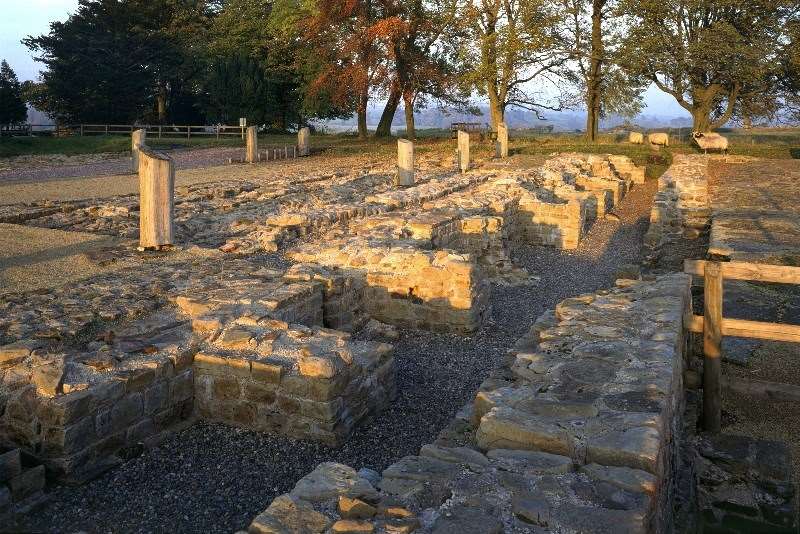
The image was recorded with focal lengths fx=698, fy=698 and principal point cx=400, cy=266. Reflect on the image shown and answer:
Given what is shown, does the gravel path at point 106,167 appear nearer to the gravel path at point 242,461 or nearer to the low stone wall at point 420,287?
the low stone wall at point 420,287

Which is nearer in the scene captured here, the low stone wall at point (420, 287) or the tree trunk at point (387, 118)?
the low stone wall at point (420, 287)

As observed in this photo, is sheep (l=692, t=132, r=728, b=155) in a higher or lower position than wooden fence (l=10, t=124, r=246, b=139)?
lower

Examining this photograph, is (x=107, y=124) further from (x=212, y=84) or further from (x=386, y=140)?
(x=386, y=140)

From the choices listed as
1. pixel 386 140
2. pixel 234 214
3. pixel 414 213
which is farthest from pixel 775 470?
pixel 386 140

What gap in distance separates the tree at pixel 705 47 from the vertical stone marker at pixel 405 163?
673 inches

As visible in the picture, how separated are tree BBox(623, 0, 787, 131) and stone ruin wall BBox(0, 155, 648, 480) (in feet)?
71.6

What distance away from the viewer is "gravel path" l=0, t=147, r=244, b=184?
60.5 ft

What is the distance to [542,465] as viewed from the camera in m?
3.37

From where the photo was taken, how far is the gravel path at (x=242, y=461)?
3.97 m

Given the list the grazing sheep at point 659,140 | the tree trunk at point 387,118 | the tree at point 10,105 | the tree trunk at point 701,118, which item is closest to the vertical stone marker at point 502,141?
the grazing sheep at point 659,140

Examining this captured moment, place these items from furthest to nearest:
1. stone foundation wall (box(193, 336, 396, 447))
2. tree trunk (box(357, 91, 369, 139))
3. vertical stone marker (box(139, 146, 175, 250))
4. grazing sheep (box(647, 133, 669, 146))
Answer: tree trunk (box(357, 91, 369, 139)) < grazing sheep (box(647, 133, 669, 146)) < vertical stone marker (box(139, 146, 175, 250)) < stone foundation wall (box(193, 336, 396, 447))

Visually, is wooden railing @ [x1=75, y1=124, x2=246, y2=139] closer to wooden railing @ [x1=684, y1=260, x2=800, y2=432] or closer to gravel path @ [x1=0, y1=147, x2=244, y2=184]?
gravel path @ [x1=0, y1=147, x2=244, y2=184]

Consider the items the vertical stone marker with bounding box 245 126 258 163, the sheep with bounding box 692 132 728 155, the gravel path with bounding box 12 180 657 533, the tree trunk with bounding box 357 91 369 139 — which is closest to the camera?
the gravel path with bounding box 12 180 657 533

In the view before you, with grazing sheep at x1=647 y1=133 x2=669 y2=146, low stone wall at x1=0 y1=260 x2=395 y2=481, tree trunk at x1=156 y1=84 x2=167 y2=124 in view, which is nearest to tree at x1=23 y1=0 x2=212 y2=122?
tree trunk at x1=156 y1=84 x2=167 y2=124
